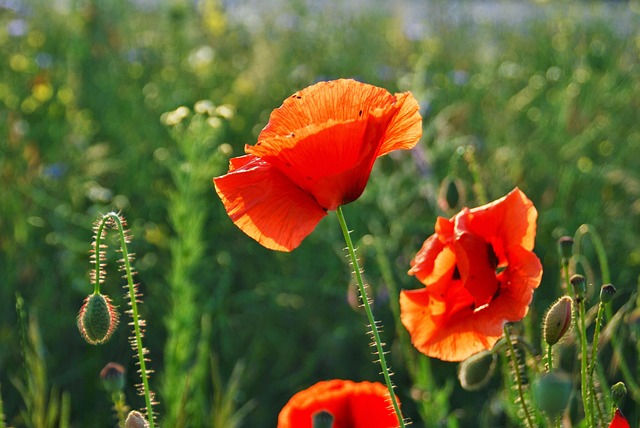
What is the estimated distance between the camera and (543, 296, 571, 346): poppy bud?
91cm

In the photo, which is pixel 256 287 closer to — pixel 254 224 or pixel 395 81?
pixel 395 81

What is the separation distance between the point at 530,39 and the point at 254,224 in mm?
4533

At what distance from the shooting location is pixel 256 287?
9.39ft

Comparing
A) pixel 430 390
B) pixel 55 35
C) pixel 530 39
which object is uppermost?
pixel 55 35

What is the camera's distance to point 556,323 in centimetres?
91

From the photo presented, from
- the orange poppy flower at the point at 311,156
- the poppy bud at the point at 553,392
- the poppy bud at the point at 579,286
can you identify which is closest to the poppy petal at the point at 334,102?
the orange poppy flower at the point at 311,156

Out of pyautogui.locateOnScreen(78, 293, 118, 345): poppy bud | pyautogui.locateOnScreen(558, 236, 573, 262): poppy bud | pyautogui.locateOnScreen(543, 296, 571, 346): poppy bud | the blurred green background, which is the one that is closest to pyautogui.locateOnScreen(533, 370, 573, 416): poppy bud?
pyautogui.locateOnScreen(543, 296, 571, 346): poppy bud

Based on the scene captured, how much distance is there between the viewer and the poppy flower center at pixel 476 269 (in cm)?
100

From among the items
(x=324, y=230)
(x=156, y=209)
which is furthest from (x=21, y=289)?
(x=324, y=230)

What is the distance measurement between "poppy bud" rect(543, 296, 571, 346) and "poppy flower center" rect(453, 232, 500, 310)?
11 centimetres

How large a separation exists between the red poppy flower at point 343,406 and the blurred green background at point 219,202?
28cm

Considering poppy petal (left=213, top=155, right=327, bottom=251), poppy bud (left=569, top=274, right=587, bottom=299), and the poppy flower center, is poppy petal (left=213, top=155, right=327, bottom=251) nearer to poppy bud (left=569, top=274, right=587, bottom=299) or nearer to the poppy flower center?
the poppy flower center

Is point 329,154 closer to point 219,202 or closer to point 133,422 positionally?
point 133,422

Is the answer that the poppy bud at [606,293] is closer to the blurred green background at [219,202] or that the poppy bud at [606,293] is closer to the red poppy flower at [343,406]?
the red poppy flower at [343,406]
